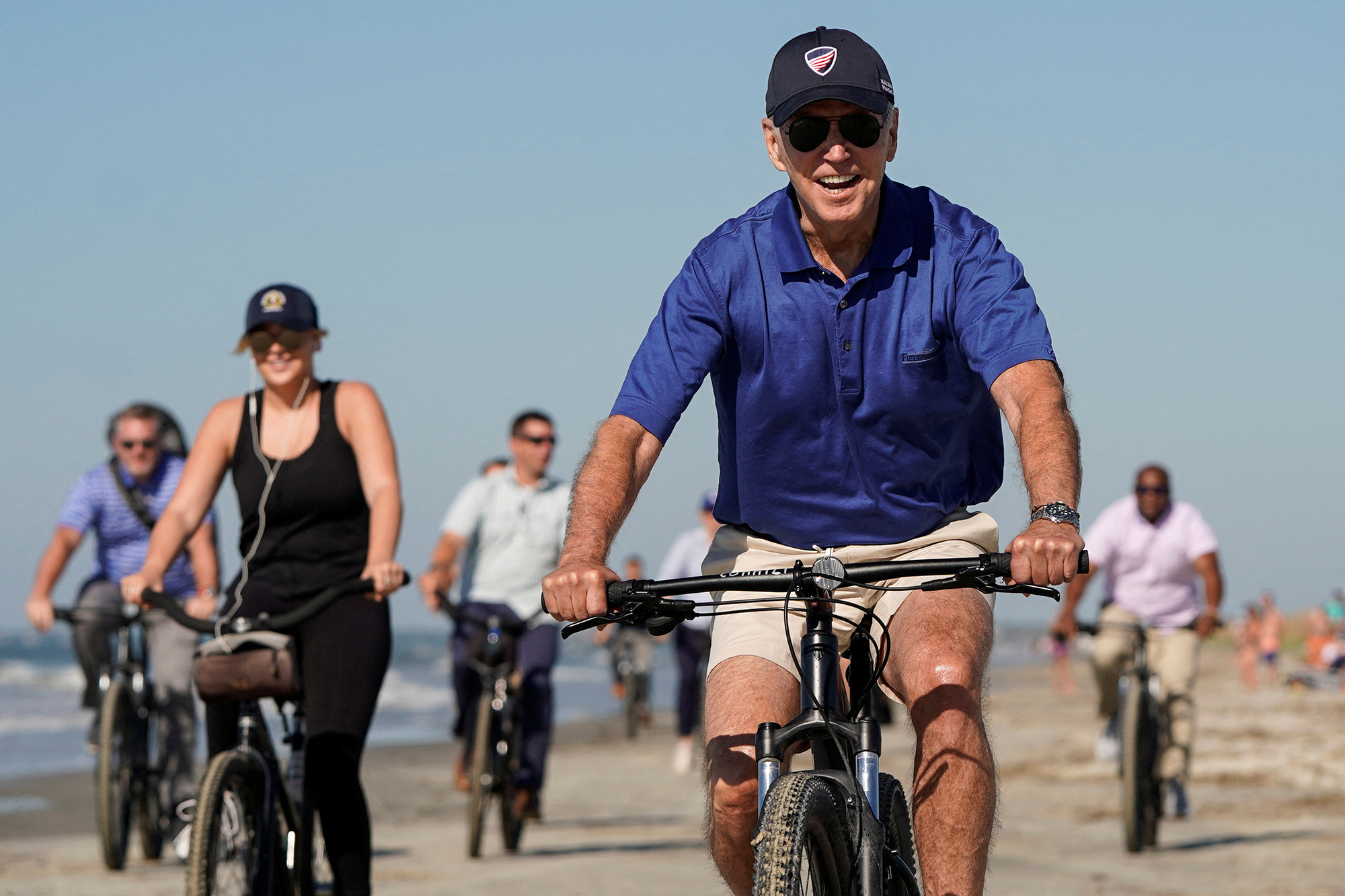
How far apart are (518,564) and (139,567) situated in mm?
2077

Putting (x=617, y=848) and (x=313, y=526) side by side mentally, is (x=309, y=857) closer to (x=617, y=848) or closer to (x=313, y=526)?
(x=313, y=526)

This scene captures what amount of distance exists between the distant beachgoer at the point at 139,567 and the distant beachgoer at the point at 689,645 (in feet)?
18.6

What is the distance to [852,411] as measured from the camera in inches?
153

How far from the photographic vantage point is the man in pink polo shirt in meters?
10.1

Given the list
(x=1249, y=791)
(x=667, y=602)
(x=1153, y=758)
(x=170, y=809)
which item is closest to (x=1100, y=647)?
(x=1153, y=758)

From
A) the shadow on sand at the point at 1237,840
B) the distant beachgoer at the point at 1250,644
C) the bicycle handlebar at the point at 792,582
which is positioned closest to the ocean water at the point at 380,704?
the bicycle handlebar at the point at 792,582

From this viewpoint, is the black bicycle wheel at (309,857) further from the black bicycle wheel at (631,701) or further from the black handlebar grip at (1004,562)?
the black bicycle wheel at (631,701)

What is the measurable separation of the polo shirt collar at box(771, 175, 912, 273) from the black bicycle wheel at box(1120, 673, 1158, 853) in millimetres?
5962

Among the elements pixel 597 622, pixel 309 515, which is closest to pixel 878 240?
pixel 597 622

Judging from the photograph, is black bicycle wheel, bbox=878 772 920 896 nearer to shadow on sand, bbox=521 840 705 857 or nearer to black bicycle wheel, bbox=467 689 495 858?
black bicycle wheel, bbox=467 689 495 858

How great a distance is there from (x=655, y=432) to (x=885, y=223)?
70cm

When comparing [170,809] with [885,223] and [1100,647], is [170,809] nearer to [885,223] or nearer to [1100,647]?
[1100,647]

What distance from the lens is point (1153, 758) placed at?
377 inches

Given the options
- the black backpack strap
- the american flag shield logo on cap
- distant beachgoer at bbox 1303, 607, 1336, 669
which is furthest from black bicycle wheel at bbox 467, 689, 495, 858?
distant beachgoer at bbox 1303, 607, 1336, 669
